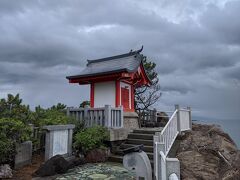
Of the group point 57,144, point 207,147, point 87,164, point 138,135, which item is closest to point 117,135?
point 138,135

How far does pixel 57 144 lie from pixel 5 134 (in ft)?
5.99

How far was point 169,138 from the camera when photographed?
28.9 feet

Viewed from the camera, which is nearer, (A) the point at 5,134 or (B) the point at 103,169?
(A) the point at 5,134

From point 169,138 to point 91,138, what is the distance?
3.05 m

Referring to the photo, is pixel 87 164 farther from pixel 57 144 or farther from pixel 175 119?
pixel 175 119

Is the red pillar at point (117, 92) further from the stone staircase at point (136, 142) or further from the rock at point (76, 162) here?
the rock at point (76, 162)

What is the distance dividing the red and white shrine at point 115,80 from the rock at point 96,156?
11.9 ft

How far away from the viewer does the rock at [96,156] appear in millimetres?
8703

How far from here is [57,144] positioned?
27.1 feet

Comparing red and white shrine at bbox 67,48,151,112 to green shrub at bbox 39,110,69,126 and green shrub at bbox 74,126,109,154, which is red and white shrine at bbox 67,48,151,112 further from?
green shrub at bbox 39,110,69,126

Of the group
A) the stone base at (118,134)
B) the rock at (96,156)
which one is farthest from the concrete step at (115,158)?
the stone base at (118,134)

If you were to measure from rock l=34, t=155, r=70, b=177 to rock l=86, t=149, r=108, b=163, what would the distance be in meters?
1.48

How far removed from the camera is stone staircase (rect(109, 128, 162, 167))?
9.17 m

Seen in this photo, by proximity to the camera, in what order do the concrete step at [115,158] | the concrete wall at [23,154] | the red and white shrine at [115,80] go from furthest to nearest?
the red and white shrine at [115,80]
the concrete step at [115,158]
the concrete wall at [23,154]
